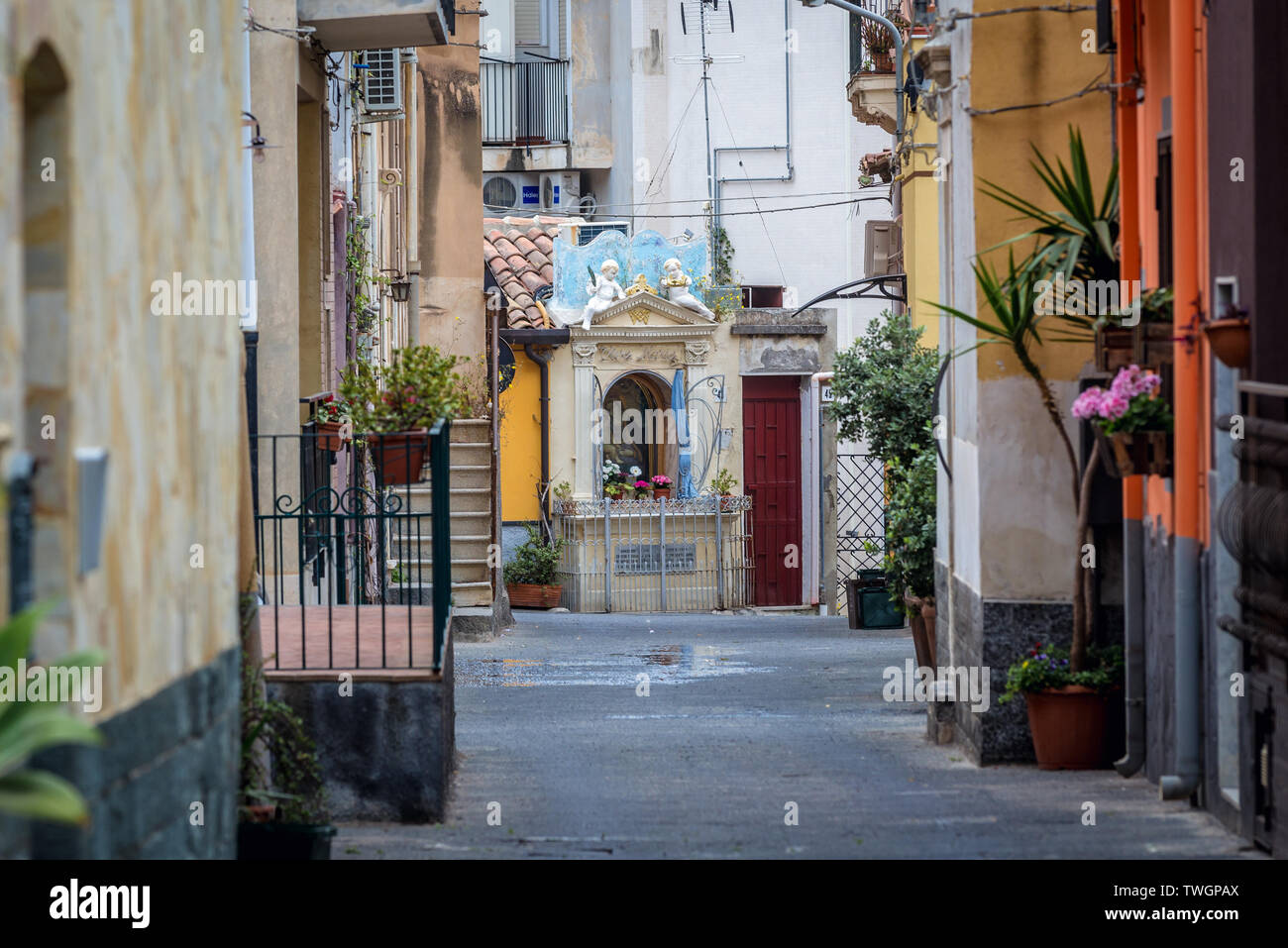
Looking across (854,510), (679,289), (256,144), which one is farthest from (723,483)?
(256,144)

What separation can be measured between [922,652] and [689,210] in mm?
17741

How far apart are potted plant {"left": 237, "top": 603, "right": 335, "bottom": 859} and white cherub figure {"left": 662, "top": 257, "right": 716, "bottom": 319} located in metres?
18.6

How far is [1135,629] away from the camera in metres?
9.10

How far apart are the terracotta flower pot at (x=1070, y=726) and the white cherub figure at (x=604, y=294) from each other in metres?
16.3

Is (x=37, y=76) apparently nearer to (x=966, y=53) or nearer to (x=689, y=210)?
(x=966, y=53)

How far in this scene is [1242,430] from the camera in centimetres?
732

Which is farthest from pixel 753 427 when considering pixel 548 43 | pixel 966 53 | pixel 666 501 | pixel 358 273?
pixel 966 53

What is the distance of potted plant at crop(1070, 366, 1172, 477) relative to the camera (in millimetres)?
8266

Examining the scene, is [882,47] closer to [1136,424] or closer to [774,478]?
[774,478]

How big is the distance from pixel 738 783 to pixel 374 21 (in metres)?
6.67

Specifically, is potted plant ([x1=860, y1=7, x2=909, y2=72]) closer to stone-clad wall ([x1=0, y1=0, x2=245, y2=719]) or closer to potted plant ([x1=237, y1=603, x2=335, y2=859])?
potted plant ([x1=237, y1=603, x2=335, y2=859])

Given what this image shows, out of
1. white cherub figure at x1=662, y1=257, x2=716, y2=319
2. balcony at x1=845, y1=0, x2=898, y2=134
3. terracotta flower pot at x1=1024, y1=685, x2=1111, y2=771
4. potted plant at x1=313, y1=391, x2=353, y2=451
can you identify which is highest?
A: balcony at x1=845, y1=0, x2=898, y2=134

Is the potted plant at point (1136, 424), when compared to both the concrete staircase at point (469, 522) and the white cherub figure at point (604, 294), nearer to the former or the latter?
the concrete staircase at point (469, 522)

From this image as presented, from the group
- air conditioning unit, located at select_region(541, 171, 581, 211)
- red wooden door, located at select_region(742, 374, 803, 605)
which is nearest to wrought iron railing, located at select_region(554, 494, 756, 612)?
red wooden door, located at select_region(742, 374, 803, 605)
